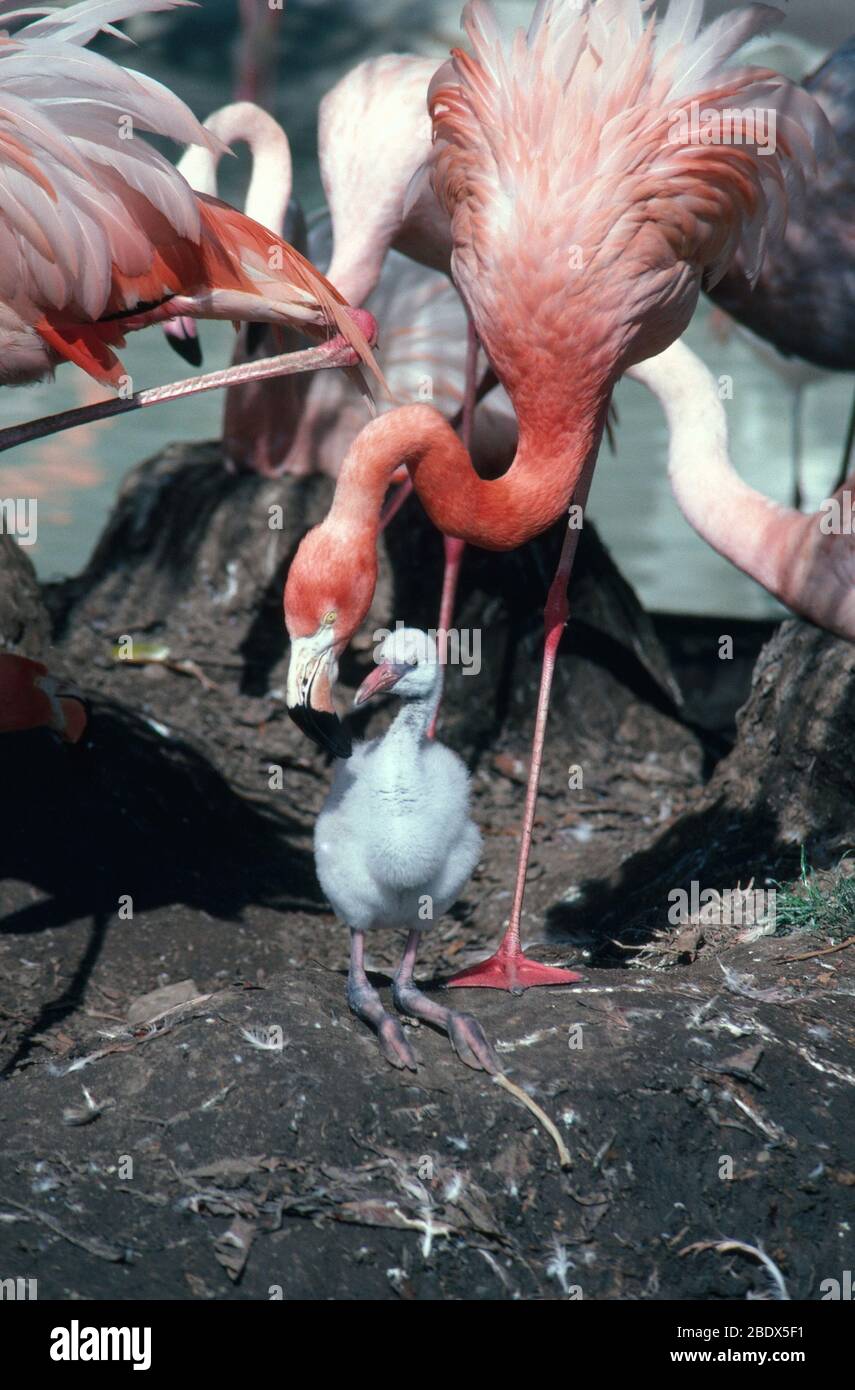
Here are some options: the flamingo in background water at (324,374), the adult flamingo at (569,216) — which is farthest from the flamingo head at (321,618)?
the flamingo in background water at (324,374)

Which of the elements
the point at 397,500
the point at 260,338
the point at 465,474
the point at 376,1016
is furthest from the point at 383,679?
the point at 260,338

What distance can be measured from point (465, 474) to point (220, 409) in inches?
267

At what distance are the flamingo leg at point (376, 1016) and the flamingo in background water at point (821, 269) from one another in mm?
2839

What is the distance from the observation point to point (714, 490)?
3857 mm

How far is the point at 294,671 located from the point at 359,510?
36cm

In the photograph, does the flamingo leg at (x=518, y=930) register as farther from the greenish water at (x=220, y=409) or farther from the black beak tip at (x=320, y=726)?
the greenish water at (x=220, y=409)

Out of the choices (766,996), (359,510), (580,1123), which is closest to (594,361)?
(359,510)

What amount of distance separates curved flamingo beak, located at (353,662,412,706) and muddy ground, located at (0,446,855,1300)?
24.4 inches

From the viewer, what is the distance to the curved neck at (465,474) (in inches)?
117

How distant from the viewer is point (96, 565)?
571 centimetres

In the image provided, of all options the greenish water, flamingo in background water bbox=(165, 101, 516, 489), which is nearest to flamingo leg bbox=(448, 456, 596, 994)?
flamingo in background water bbox=(165, 101, 516, 489)

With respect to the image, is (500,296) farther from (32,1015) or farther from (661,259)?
(32,1015)

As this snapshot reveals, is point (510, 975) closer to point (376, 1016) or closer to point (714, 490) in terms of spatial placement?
point (376, 1016)
